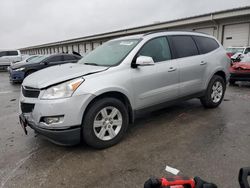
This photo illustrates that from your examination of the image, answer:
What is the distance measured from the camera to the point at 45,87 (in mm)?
2762

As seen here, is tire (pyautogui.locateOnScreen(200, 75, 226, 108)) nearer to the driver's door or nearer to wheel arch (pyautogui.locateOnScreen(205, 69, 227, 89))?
wheel arch (pyautogui.locateOnScreen(205, 69, 227, 89))

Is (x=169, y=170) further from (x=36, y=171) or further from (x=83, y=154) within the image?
(x=36, y=171)

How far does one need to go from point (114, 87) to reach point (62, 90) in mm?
757

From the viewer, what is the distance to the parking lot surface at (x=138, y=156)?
243 centimetres

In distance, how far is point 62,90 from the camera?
9.00 ft

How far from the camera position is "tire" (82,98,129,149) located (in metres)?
2.88

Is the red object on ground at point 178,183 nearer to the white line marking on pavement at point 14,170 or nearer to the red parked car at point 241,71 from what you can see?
the white line marking on pavement at point 14,170

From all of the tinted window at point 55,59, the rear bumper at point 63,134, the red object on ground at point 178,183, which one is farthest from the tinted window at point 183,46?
the tinted window at point 55,59

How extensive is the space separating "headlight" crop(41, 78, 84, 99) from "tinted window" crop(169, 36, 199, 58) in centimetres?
224

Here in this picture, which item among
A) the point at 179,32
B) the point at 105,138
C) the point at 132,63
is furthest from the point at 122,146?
the point at 179,32

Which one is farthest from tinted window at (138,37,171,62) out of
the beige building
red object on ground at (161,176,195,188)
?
the beige building

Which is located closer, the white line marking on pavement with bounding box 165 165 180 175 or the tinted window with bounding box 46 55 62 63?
the white line marking on pavement with bounding box 165 165 180 175

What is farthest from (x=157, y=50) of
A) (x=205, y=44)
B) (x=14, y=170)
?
(x=14, y=170)

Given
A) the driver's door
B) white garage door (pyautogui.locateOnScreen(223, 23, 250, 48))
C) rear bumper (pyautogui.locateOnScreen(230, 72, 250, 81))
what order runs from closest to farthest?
the driver's door < rear bumper (pyautogui.locateOnScreen(230, 72, 250, 81)) < white garage door (pyautogui.locateOnScreen(223, 23, 250, 48))
